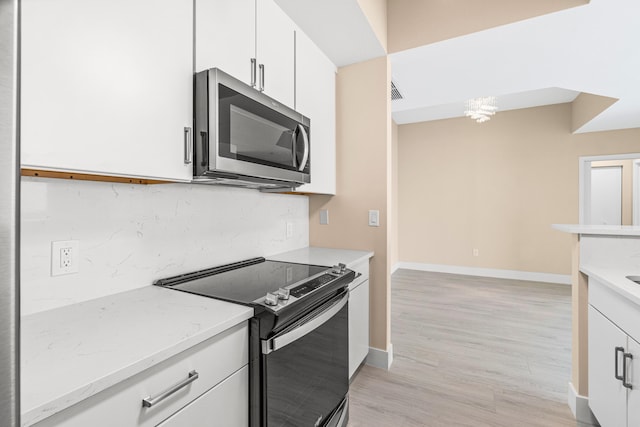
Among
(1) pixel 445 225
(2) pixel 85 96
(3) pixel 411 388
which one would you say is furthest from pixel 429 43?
(1) pixel 445 225

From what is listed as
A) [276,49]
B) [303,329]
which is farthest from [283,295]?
[276,49]

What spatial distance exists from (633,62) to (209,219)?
3.55m

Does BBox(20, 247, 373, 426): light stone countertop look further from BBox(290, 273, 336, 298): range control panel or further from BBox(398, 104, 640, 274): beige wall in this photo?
BBox(398, 104, 640, 274): beige wall

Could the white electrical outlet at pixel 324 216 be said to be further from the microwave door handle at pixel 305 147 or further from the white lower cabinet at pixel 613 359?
the white lower cabinet at pixel 613 359

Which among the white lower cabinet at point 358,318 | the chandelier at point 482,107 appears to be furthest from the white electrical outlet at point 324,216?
the chandelier at point 482,107

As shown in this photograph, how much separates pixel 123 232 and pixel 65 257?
0.70 ft

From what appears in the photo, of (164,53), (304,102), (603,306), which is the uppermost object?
(304,102)

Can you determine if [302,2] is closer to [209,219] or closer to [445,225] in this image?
[209,219]

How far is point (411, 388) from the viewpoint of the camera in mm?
2043

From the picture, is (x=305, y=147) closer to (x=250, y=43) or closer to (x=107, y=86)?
(x=250, y=43)

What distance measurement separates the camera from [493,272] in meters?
5.06

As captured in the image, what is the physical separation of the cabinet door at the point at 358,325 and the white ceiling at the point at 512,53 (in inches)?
68.3

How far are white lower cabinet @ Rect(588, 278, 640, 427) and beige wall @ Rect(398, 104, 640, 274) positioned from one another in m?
3.75

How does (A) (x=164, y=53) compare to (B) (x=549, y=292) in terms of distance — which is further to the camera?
(B) (x=549, y=292)
